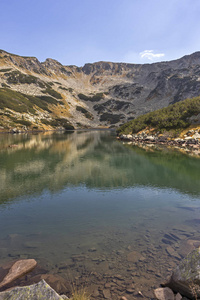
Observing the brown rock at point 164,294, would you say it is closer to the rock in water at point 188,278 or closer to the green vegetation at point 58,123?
the rock in water at point 188,278

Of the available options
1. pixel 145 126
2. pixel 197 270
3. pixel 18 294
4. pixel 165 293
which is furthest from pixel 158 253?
pixel 145 126

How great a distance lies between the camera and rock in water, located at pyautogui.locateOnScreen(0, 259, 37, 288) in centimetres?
877

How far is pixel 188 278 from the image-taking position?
23.2 feet

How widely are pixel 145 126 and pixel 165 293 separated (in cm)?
8394

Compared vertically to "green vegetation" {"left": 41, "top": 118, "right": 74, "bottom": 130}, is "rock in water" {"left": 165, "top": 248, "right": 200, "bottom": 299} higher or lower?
lower

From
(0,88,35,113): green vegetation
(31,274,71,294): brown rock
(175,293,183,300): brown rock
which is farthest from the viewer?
(0,88,35,113): green vegetation

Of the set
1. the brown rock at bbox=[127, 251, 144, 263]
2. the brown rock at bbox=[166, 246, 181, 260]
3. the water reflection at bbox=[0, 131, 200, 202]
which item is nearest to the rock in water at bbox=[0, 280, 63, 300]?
the brown rock at bbox=[127, 251, 144, 263]

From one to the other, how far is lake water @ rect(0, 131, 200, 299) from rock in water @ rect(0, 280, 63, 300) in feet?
10.7

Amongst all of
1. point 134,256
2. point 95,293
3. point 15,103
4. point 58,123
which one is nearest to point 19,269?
point 95,293

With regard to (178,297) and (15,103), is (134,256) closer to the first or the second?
(178,297)

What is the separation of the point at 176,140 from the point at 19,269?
222 ft

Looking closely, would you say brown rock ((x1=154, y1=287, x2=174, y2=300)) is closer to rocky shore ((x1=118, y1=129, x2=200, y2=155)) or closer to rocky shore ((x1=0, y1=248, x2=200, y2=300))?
rocky shore ((x1=0, y1=248, x2=200, y2=300))

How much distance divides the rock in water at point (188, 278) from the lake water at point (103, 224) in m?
1.45

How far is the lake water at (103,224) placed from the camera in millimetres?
9656
